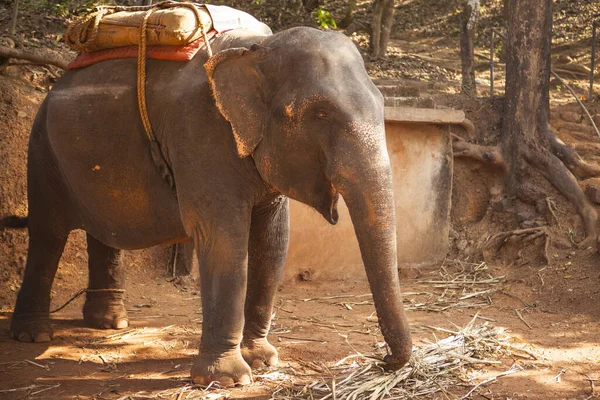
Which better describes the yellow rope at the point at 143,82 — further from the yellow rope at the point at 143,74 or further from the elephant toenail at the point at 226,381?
the elephant toenail at the point at 226,381

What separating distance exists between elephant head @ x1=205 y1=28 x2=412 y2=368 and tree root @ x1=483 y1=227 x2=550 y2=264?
13.6 ft

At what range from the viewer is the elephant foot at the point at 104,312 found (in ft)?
19.9


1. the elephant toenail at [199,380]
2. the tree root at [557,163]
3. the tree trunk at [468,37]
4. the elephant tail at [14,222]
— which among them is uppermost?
the tree trunk at [468,37]

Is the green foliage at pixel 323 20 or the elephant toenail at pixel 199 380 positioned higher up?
the green foliage at pixel 323 20

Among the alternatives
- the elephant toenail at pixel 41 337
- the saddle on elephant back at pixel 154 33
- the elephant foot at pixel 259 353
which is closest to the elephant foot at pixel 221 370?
the elephant foot at pixel 259 353

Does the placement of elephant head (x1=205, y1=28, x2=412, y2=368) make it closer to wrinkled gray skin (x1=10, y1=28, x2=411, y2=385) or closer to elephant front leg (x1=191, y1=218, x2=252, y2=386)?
wrinkled gray skin (x1=10, y1=28, x2=411, y2=385)

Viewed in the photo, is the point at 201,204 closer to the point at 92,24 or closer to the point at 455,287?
the point at 92,24

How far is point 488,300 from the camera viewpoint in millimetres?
7035

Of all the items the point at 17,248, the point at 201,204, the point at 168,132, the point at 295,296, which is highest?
the point at 168,132

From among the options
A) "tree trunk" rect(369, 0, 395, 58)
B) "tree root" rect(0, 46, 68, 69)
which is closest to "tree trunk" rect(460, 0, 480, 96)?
"tree trunk" rect(369, 0, 395, 58)

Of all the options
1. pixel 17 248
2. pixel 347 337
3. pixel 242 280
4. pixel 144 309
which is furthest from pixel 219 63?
pixel 17 248

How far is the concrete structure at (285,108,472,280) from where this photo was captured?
25.6ft

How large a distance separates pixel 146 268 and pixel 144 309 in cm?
96

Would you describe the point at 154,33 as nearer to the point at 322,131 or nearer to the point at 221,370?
the point at 322,131
